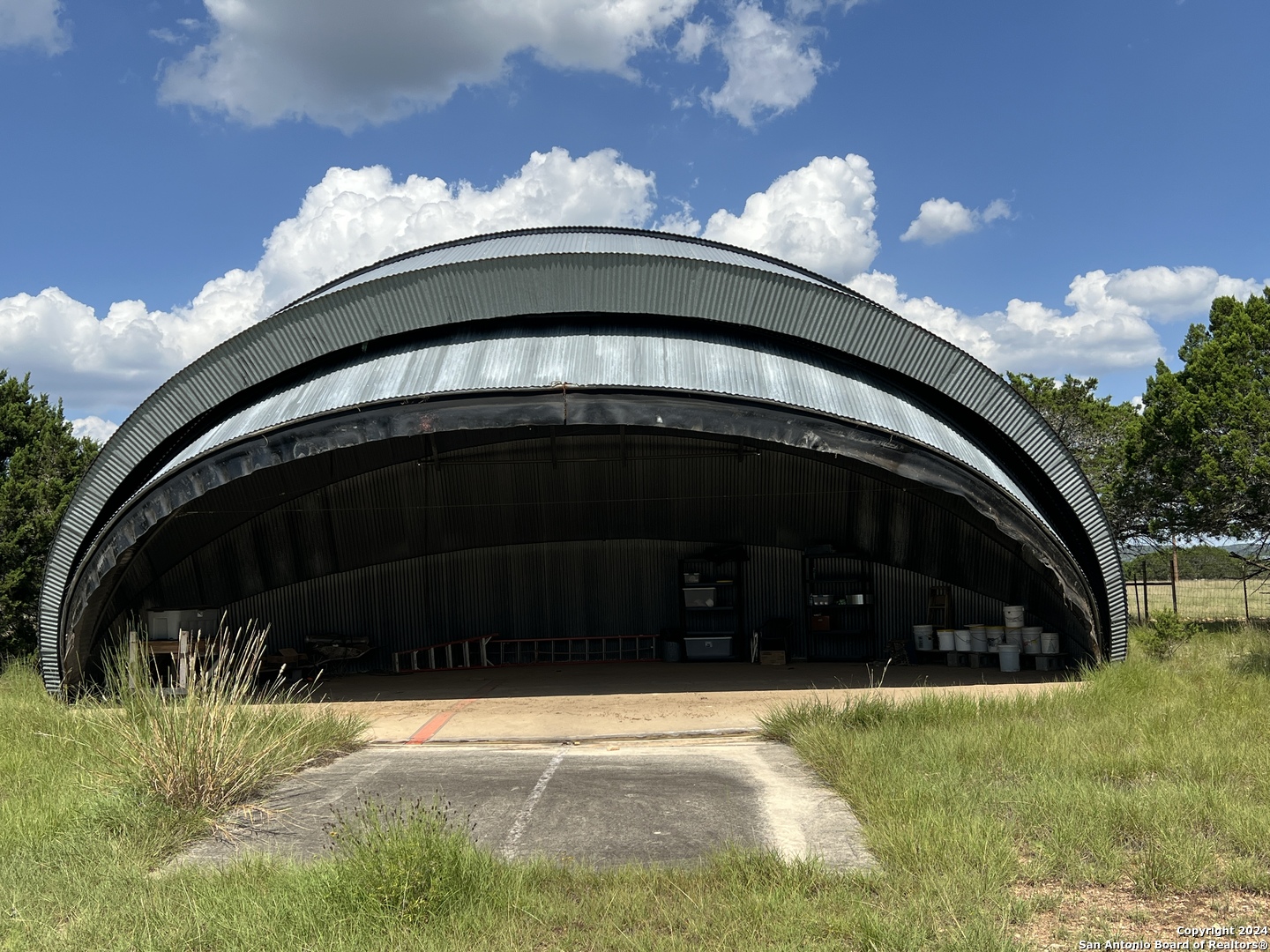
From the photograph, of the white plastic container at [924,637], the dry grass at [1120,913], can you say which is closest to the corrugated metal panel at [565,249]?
the white plastic container at [924,637]

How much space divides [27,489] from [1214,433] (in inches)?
1027

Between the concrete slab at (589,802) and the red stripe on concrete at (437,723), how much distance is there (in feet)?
1.77

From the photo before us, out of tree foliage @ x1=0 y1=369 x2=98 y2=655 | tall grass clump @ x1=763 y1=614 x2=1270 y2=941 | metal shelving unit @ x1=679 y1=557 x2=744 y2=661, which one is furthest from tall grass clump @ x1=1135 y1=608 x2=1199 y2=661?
tree foliage @ x1=0 y1=369 x2=98 y2=655

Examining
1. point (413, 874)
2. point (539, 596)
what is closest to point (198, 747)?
point (413, 874)

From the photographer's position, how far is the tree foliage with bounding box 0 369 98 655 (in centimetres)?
1914

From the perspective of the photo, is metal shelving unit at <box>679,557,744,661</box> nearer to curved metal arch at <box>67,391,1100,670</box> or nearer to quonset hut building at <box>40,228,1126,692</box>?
quonset hut building at <box>40,228,1126,692</box>

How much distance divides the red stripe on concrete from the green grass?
12.7 feet

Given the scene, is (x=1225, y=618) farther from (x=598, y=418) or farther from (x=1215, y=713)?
(x=598, y=418)

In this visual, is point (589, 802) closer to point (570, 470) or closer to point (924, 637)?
point (570, 470)

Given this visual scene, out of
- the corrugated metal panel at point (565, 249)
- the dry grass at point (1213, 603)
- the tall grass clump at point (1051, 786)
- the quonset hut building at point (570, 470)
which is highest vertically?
the corrugated metal panel at point (565, 249)

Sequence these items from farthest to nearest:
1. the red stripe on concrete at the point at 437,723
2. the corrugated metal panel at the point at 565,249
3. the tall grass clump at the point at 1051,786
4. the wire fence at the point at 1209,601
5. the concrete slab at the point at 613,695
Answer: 1. the wire fence at the point at 1209,601
2. the corrugated metal panel at the point at 565,249
3. the concrete slab at the point at 613,695
4. the red stripe on concrete at the point at 437,723
5. the tall grass clump at the point at 1051,786

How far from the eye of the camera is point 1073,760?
8.74 metres

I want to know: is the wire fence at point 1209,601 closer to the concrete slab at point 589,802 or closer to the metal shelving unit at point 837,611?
the metal shelving unit at point 837,611

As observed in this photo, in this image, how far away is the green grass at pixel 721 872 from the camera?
18.0ft
